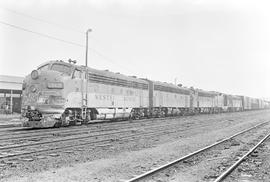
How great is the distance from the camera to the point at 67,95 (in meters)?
17.9

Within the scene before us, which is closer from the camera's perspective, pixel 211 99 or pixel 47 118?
pixel 47 118

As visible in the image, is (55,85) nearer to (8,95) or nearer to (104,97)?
(104,97)

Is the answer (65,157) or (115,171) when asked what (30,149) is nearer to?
(65,157)

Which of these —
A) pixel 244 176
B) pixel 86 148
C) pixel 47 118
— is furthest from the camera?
pixel 47 118

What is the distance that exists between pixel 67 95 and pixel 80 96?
4.15 feet

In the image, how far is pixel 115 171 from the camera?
25.6 ft

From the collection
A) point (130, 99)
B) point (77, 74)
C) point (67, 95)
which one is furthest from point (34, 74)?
point (130, 99)

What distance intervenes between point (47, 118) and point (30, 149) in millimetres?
6361

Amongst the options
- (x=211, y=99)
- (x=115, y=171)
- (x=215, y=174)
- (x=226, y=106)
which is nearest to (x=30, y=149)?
(x=115, y=171)

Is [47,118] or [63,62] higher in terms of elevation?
[63,62]

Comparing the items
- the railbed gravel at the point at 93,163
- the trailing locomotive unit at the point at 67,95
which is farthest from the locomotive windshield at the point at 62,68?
the railbed gravel at the point at 93,163

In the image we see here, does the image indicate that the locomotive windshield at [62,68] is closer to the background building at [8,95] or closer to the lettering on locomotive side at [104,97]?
the lettering on locomotive side at [104,97]

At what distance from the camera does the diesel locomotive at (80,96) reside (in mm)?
17141

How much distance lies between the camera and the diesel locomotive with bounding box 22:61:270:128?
56.2ft
